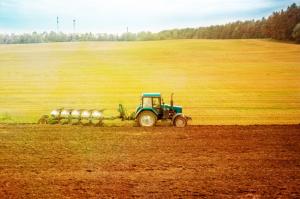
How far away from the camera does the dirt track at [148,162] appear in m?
11.3

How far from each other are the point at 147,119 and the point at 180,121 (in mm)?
1469

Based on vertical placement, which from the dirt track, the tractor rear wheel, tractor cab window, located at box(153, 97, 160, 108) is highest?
tractor cab window, located at box(153, 97, 160, 108)

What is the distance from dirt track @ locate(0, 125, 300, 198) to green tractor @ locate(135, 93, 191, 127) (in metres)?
0.50

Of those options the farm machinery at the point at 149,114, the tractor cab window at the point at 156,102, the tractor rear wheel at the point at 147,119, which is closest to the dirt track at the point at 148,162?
the tractor rear wheel at the point at 147,119

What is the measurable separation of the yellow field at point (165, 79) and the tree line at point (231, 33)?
4257 mm

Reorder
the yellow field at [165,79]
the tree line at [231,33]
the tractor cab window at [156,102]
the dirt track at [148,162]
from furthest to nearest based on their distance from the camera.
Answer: the tree line at [231,33]
the yellow field at [165,79]
the tractor cab window at [156,102]
the dirt track at [148,162]

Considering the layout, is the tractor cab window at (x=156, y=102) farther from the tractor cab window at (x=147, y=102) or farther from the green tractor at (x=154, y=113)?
the tractor cab window at (x=147, y=102)

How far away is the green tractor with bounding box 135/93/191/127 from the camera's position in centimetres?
1942

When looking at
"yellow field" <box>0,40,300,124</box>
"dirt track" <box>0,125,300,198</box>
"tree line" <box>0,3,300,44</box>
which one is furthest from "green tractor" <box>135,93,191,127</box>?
"tree line" <box>0,3,300,44</box>

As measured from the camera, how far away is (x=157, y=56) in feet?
174

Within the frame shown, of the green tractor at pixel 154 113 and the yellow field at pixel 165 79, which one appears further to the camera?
the yellow field at pixel 165 79

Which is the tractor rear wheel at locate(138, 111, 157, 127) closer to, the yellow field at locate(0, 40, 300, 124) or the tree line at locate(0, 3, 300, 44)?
the yellow field at locate(0, 40, 300, 124)

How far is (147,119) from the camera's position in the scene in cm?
1953

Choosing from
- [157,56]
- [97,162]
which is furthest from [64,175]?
[157,56]
